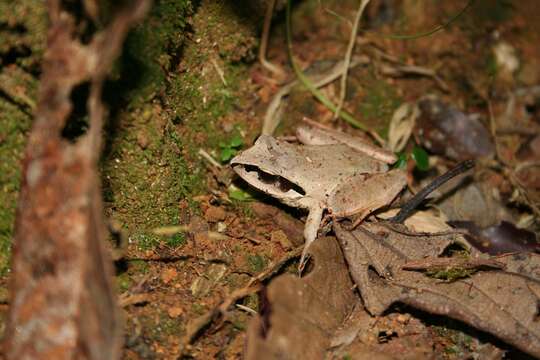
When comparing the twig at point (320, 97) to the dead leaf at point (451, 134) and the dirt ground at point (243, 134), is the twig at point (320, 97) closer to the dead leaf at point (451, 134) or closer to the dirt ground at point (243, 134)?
the dirt ground at point (243, 134)

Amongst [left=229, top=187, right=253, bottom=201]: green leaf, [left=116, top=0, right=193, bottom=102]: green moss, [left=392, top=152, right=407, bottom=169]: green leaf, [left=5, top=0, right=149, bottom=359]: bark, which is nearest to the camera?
[left=5, top=0, right=149, bottom=359]: bark

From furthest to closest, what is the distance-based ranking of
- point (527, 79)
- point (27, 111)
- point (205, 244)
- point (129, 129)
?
point (527, 79)
point (205, 244)
point (129, 129)
point (27, 111)

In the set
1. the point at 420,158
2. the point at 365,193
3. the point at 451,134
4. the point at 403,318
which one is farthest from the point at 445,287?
the point at 451,134

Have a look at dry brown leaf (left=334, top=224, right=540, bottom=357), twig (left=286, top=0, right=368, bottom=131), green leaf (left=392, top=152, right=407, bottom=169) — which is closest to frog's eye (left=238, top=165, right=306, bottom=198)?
dry brown leaf (left=334, top=224, right=540, bottom=357)

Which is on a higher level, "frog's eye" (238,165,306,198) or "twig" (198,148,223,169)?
"twig" (198,148,223,169)

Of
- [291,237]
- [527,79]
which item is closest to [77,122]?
[291,237]

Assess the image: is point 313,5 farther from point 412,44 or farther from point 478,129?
point 478,129

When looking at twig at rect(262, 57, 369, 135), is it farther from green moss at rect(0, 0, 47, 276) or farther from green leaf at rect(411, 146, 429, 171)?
green moss at rect(0, 0, 47, 276)

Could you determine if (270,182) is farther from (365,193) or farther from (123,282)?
(123,282)
